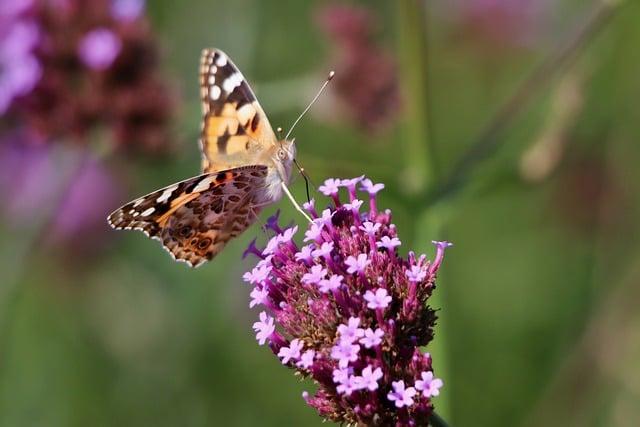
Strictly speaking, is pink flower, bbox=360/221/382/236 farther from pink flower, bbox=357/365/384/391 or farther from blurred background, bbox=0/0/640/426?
blurred background, bbox=0/0/640/426

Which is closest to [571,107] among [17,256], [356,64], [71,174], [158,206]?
[356,64]

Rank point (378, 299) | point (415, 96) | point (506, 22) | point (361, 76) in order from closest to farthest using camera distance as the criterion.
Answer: point (378, 299) → point (415, 96) → point (361, 76) → point (506, 22)

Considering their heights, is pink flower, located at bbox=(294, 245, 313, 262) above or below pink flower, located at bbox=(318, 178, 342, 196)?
below

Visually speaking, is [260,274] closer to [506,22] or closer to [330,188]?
[330,188]

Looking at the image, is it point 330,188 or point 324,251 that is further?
point 330,188

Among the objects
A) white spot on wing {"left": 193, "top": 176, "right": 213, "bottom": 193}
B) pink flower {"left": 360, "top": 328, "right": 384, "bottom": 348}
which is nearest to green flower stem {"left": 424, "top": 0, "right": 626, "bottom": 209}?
white spot on wing {"left": 193, "top": 176, "right": 213, "bottom": 193}

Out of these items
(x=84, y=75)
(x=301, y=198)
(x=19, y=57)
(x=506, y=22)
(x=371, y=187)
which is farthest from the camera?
(x=506, y=22)

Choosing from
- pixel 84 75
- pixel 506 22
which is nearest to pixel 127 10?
pixel 84 75
